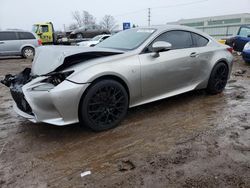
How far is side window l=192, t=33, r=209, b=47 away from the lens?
4798 mm

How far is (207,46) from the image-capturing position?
493 cm

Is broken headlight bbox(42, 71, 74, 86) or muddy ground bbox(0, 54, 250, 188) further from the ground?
broken headlight bbox(42, 71, 74, 86)

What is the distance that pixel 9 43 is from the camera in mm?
13719

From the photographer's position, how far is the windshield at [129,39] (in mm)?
4079

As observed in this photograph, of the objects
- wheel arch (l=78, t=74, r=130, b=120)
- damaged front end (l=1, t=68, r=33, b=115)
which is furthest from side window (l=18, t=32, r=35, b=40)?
wheel arch (l=78, t=74, r=130, b=120)

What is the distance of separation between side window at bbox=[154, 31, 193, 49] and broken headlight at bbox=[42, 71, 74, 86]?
1.71m

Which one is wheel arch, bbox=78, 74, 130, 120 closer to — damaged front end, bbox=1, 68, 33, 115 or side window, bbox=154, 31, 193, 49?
damaged front end, bbox=1, 68, 33, 115

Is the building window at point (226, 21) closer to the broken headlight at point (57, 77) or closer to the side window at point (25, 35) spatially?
the side window at point (25, 35)

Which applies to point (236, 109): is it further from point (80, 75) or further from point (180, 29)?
point (80, 75)

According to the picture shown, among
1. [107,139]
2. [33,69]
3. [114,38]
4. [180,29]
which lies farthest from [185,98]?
[33,69]

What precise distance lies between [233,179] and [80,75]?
2.09 metres

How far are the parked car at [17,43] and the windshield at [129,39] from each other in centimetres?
1083

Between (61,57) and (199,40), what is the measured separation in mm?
2809

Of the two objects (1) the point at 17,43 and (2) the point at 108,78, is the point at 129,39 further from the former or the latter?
(1) the point at 17,43
